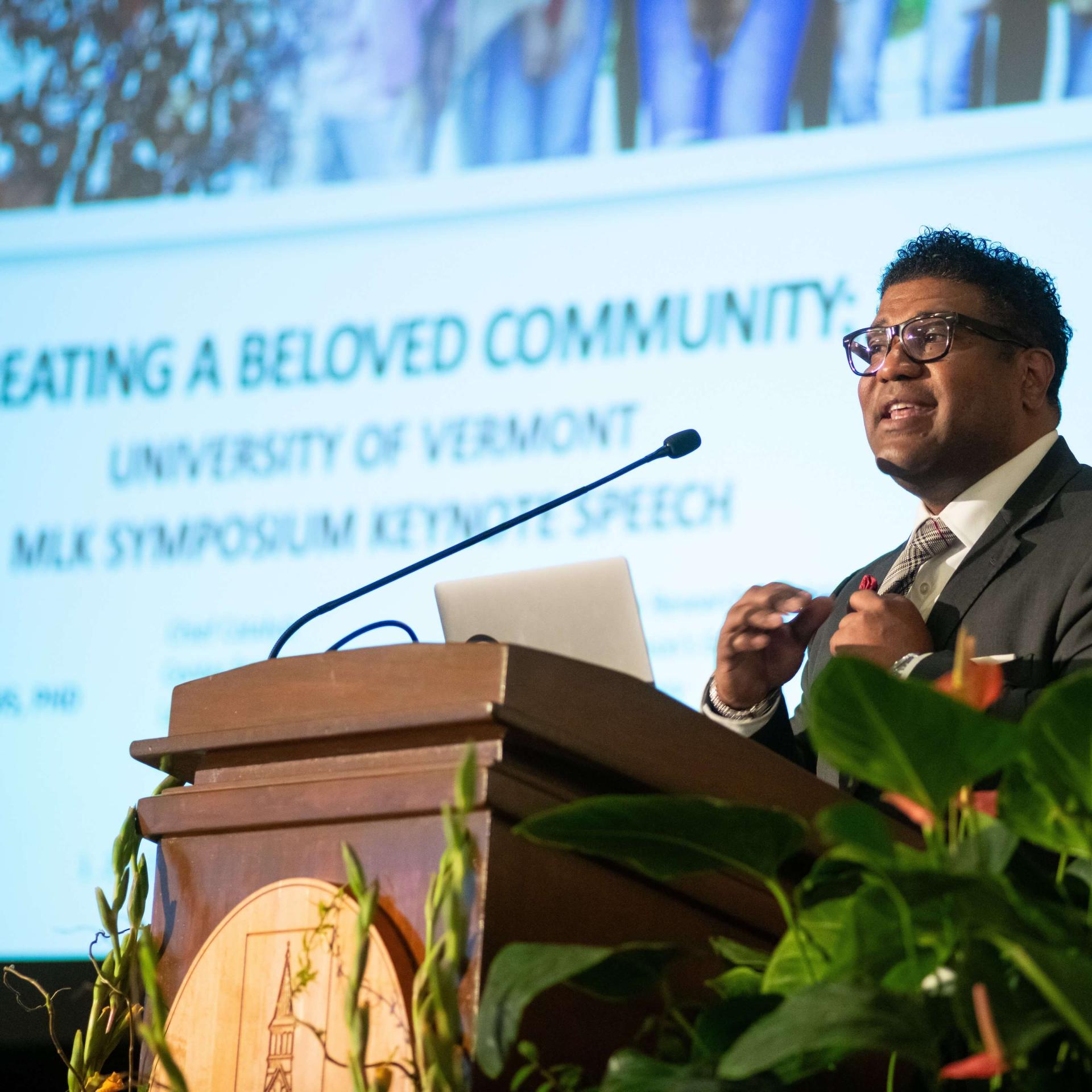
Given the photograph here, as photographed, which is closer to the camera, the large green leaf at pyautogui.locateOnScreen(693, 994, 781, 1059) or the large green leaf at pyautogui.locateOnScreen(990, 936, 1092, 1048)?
the large green leaf at pyautogui.locateOnScreen(990, 936, 1092, 1048)

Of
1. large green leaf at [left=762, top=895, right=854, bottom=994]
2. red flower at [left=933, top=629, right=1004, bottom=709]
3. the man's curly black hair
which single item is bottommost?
large green leaf at [left=762, top=895, right=854, bottom=994]

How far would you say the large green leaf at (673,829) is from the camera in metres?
0.80

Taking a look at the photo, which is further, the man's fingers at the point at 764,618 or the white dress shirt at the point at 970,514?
the white dress shirt at the point at 970,514

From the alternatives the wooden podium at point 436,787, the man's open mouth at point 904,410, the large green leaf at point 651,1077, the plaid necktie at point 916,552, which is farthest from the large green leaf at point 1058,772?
the man's open mouth at point 904,410

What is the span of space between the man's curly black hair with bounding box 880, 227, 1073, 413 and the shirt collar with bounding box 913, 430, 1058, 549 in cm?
18

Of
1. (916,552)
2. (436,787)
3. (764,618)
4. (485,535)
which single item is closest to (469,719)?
(436,787)

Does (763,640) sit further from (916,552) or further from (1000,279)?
(1000,279)

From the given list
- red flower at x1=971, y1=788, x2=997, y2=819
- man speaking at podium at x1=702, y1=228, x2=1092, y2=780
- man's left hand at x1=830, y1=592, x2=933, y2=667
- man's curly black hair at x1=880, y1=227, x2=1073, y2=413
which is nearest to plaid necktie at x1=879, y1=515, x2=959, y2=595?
man speaking at podium at x1=702, y1=228, x2=1092, y2=780

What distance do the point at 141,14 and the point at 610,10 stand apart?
3.73 feet

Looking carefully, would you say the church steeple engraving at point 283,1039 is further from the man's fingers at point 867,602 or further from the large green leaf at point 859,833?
the man's fingers at point 867,602

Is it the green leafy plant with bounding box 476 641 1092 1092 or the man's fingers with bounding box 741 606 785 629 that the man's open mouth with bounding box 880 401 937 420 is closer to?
the man's fingers with bounding box 741 606 785 629

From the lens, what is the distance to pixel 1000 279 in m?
2.33

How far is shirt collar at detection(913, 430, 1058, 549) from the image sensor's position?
2.14m

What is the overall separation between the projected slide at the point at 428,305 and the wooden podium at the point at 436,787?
4.66 feet
